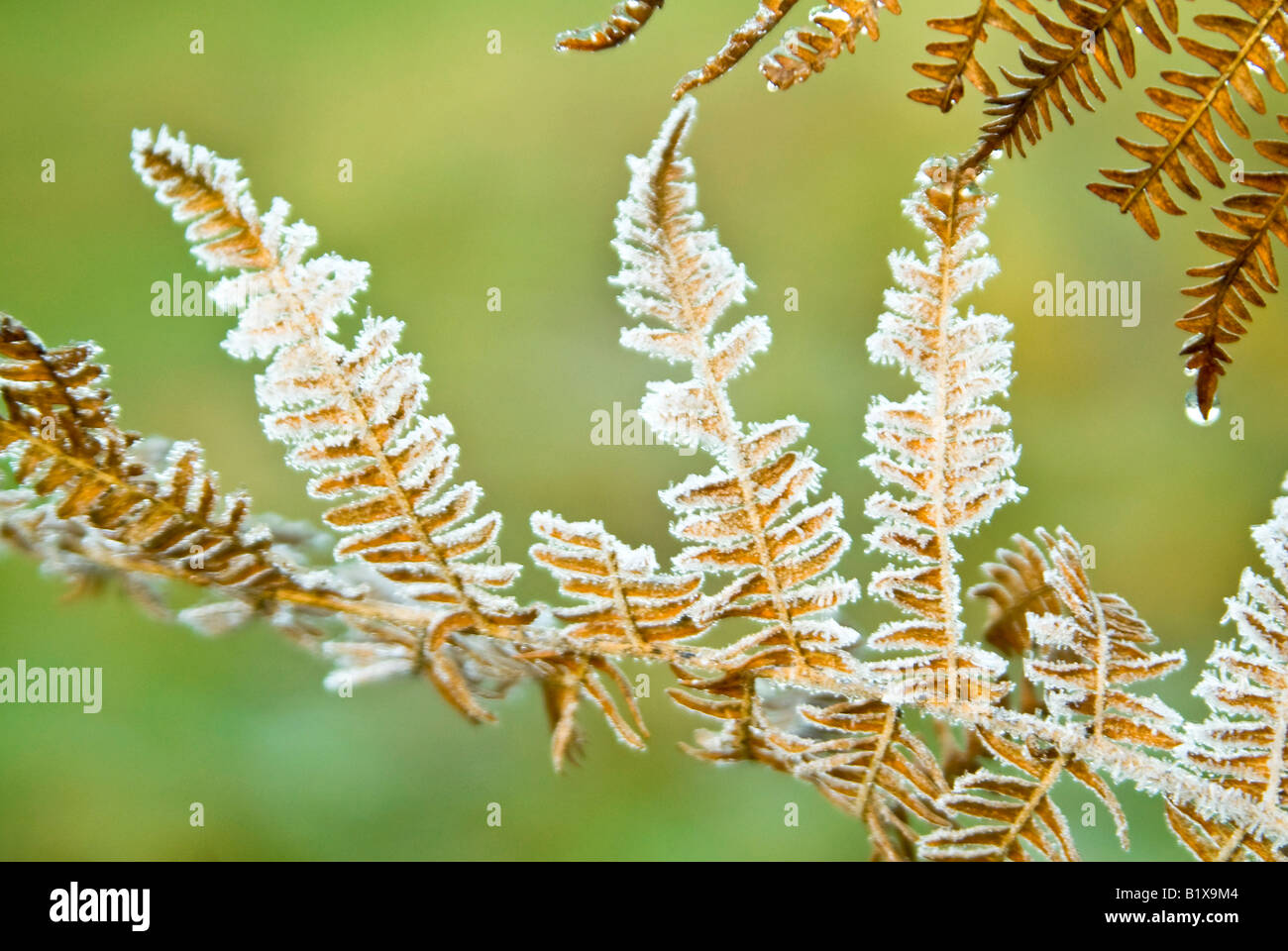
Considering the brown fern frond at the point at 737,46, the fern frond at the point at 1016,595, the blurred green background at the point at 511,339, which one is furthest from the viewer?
the blurred green background at the point at 511,339

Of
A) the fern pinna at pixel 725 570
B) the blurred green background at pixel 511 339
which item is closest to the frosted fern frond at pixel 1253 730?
the fern pinna at pixel 725 570

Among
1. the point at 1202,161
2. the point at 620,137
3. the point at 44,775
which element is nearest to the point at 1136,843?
the point at 1202,161

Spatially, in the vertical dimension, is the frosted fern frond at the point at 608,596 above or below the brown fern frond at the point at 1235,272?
below

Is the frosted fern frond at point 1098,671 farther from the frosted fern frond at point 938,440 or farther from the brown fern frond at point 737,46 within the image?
the brown fern frond at point 737,46

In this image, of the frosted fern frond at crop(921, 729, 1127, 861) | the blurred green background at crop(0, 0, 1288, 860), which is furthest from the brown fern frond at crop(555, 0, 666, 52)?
the blurred green background at crop(0, 0, 1288, 860)

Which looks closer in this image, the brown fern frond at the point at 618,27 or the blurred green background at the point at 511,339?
the brown fern frond at the point at 618,27

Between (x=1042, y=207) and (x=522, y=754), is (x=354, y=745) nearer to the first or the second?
(x=522, y=754)
